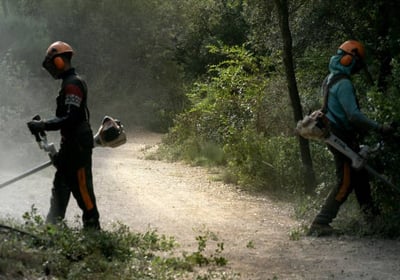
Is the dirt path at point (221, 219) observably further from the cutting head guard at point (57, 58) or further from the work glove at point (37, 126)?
the cutting head guard at point (57, 58)

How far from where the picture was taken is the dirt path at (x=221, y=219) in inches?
298

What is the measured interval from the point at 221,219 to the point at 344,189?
225 centimetres

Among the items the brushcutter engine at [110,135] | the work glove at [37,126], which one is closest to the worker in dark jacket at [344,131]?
the brushcutter engine at [110,135]

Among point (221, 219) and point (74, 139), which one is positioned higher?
point (74, 139)

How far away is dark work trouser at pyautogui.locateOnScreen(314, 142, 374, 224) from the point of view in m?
8.85

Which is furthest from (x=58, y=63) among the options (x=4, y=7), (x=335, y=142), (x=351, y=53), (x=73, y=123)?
(x=4, y=7)

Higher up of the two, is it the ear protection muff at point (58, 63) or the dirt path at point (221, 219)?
the ear protection muff at point (58, 63)

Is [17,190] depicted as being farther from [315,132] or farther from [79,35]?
[79,35]

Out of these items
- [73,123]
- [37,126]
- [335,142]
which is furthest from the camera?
[335,142]

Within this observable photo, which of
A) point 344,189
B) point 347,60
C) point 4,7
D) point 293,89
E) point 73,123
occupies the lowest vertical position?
point 344,189

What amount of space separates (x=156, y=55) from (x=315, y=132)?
19.0m

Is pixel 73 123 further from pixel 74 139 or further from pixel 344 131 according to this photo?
pixel 344 131

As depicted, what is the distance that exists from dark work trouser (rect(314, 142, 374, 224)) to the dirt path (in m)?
0.33

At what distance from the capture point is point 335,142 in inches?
343
